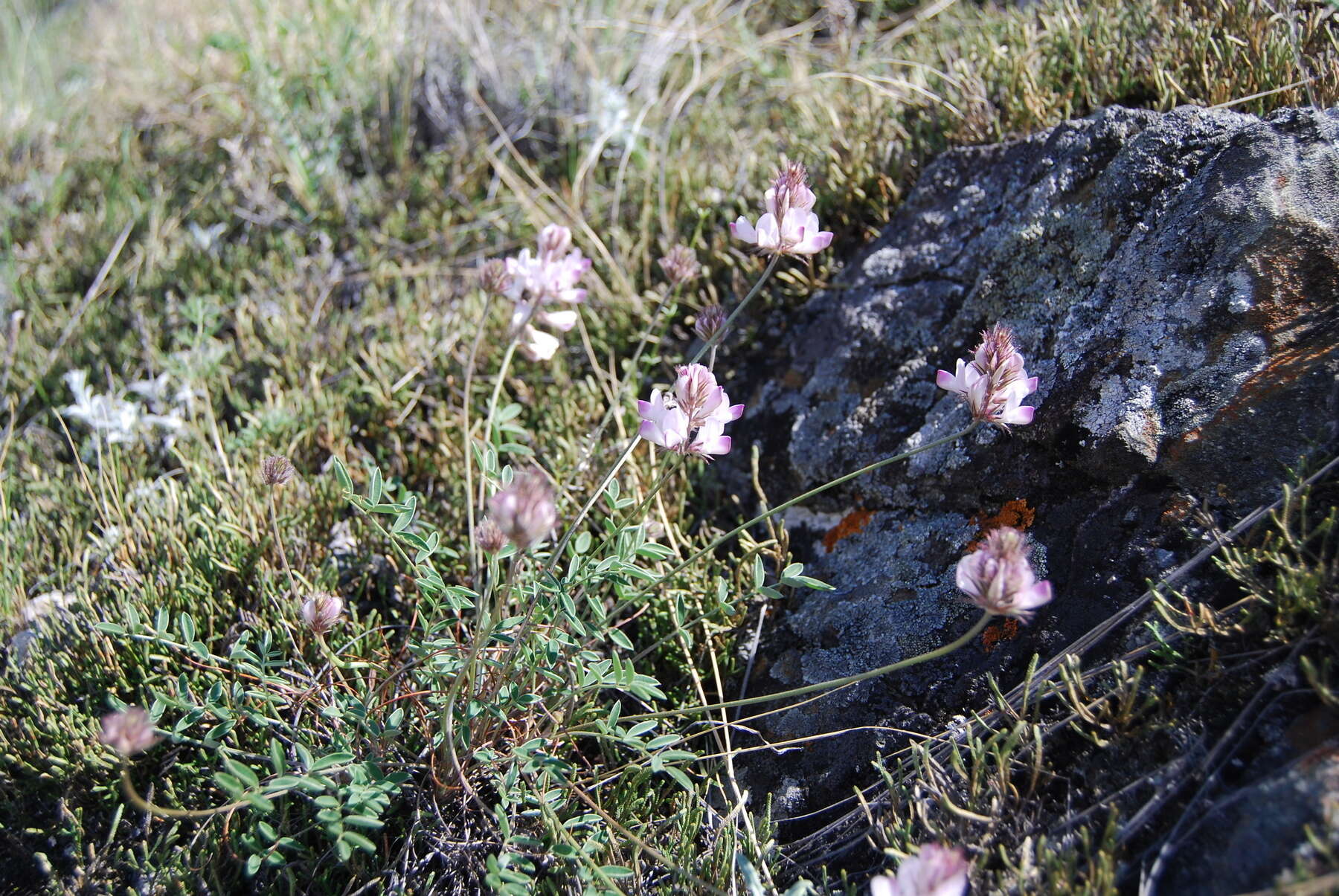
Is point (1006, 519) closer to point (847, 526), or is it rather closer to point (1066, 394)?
point (1066, 394)

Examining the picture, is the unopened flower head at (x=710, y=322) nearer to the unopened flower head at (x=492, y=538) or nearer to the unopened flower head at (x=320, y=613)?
the unopened flower head at (x=492, y=538)

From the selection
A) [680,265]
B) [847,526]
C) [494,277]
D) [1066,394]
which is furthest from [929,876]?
[494,277]

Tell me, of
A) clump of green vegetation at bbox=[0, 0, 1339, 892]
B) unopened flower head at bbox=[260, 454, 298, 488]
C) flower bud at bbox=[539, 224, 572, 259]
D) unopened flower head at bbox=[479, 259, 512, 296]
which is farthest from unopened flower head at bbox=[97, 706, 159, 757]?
flower bud at bbox=[539, 224, 572, 259]

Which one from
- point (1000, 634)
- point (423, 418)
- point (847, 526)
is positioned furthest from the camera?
point (423, 418)

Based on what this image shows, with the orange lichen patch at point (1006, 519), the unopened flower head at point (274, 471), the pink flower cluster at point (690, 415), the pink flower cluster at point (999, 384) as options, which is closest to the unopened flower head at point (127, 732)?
the unopened flower head at point (274, 471)

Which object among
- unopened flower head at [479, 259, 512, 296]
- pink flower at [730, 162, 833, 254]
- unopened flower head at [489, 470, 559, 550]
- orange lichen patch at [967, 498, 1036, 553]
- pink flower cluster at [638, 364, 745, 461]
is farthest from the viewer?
unopened flower head at [479, 259, 512, 296]

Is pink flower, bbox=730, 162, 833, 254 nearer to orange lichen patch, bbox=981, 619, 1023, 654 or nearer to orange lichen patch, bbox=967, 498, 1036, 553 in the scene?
orange lichen patch, bbox=967, 498, 1036, 553
